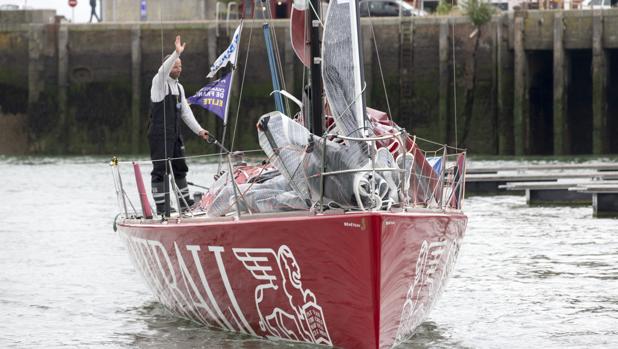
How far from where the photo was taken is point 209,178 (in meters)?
29.7

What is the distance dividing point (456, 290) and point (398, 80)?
25.5 metres

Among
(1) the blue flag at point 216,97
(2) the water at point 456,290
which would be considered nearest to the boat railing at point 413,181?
(1) the blue flag at point 216,97

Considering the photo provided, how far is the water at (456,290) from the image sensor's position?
10523mm

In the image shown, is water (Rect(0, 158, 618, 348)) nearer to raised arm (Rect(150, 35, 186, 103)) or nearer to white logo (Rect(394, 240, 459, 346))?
white logo (Rect(394, 240, 459, 346))

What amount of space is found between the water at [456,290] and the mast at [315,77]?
1.55 meters

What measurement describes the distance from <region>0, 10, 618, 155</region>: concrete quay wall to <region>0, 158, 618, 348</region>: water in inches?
588

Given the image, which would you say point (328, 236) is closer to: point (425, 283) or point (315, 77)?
point (425, 283)

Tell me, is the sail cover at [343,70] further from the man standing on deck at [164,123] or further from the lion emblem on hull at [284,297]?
the man standing on deck at [164,123]

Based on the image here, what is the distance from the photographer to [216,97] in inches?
428

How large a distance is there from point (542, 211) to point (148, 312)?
10.2 meters

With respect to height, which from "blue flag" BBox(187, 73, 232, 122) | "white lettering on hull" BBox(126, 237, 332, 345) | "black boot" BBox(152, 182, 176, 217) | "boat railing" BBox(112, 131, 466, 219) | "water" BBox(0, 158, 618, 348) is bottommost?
"water" BBox(0, 158, 618, 348)

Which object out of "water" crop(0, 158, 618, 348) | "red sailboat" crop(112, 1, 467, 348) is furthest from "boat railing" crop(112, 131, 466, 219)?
"water" crop(0, 158, 618, 348)

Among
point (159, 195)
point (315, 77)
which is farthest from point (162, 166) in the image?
point (315, 77)

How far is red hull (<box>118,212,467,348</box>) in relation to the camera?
8492mm
